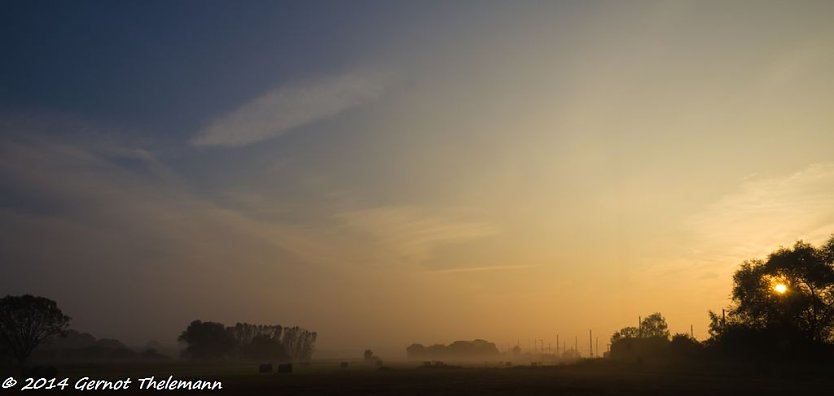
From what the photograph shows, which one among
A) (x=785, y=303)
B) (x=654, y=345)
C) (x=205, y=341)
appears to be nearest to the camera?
(x=785, y=303)

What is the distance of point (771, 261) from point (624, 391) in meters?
56.8

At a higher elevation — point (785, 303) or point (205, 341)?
point (785, 303)

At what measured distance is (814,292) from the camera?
76938 mm

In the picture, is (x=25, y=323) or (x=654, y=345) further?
(x=654, y=345)

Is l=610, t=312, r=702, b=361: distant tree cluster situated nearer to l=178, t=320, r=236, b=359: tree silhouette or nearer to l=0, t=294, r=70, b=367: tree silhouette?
l=0, t=294, r=70, b=367: tree silhouette

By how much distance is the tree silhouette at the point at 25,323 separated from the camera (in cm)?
8744

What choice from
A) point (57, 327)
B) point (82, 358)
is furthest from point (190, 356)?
point (57, 327)

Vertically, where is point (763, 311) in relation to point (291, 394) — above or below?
above

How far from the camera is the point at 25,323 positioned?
88938 mm

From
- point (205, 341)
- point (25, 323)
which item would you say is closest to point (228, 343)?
point (205, 341)

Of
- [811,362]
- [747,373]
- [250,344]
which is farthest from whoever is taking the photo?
[250,344]

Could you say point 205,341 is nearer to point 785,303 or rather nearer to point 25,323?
point 25,323

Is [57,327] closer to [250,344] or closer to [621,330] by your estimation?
[250,344]

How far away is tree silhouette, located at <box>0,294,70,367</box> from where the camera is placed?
87.4 metres
